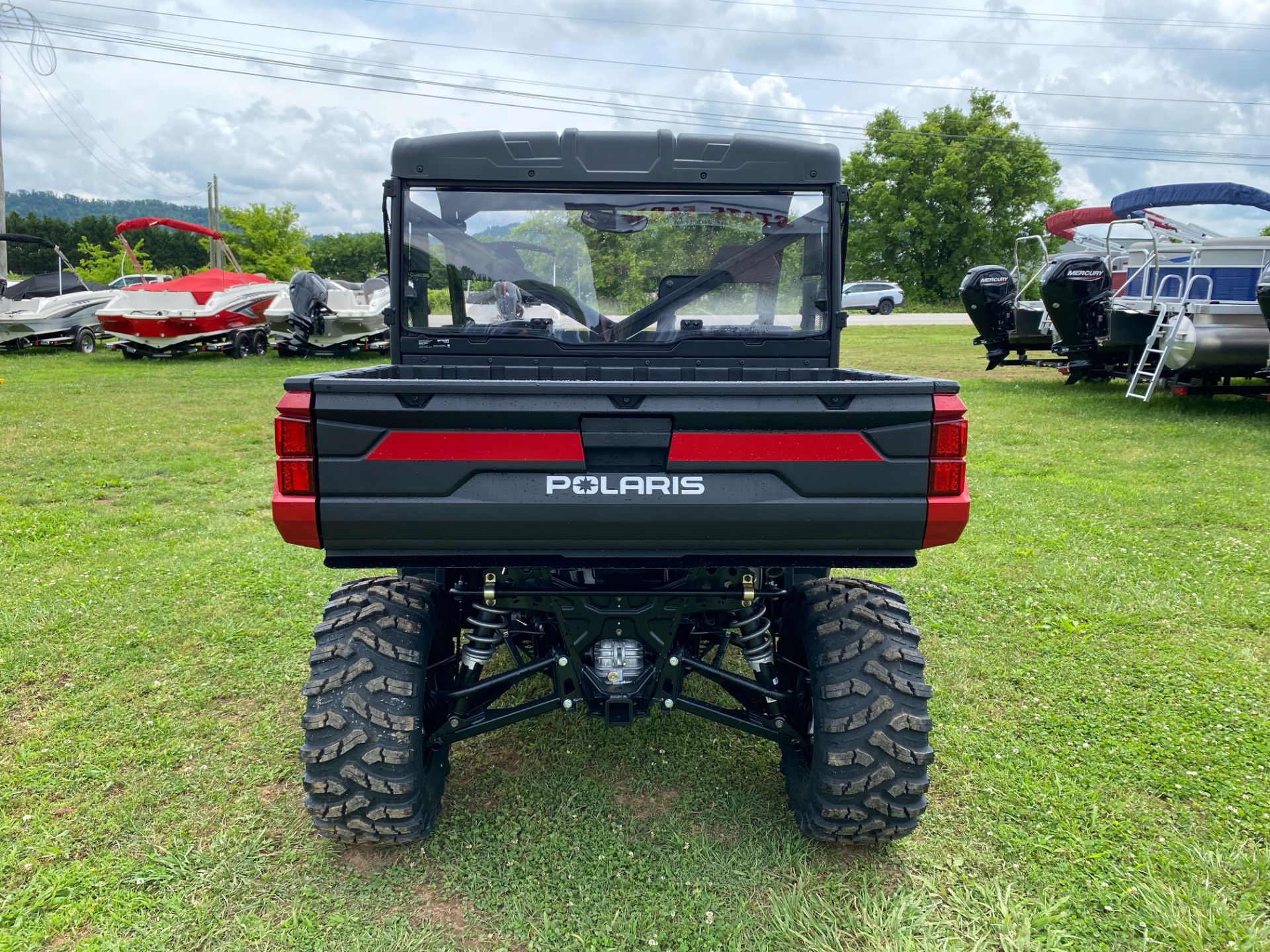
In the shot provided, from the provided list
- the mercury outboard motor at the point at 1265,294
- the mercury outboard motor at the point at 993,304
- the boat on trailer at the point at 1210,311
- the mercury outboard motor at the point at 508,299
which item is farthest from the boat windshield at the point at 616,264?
the mercury outboard motor at the point at 993,304

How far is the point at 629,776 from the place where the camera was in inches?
126

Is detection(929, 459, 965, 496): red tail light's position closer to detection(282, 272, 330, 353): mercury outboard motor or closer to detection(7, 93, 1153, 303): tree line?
detection(282, 272, 330, 353): mercury outboard motor

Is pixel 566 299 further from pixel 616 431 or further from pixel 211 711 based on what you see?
pixel 211 711

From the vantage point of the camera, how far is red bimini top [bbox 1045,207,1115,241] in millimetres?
12289

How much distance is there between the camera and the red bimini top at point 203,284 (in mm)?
17297

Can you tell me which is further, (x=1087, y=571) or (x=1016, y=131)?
(x=1016, y=131)

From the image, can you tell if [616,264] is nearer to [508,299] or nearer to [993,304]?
[508,299]

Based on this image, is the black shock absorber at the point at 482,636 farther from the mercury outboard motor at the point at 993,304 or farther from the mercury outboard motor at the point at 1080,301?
the mercury outboard motor at the point at 993,304

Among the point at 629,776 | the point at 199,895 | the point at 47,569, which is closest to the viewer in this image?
the point at 199,895

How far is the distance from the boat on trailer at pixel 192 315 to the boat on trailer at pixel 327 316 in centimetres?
49

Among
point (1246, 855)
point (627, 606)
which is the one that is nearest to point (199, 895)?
point (627, 606)

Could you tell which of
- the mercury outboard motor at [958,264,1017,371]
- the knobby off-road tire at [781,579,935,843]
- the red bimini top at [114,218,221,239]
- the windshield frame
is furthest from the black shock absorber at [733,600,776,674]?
the red bimini top at [114,218,221,239]

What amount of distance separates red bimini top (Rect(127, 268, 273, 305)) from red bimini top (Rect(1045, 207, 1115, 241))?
613 inches

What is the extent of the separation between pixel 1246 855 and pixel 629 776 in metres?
2.02
